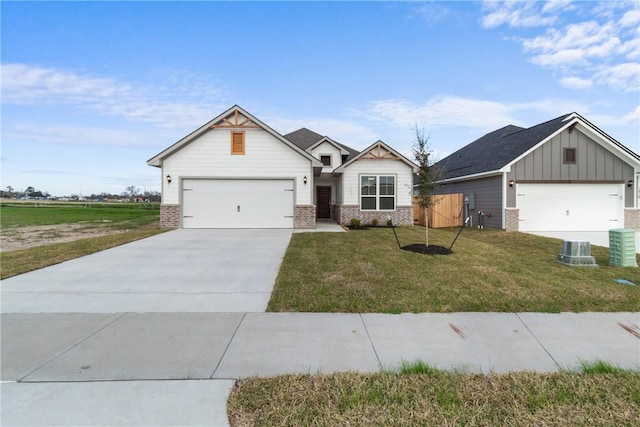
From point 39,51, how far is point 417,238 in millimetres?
14975

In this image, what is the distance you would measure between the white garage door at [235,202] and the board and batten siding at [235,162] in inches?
13.9

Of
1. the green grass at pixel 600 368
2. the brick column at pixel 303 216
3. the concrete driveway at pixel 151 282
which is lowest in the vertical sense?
the green grass at pixel 600 368

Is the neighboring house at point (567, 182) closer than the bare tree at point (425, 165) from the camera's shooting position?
No

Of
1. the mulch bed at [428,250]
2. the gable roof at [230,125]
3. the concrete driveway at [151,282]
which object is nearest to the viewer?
the concrete driveway at [151,282]

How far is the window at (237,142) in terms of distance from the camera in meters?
15.9

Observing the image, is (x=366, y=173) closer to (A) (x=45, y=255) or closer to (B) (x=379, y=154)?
(B) (x=379, y=154)

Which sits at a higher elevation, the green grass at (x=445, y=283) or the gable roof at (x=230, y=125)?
the gable roof at (x=230, y=125)

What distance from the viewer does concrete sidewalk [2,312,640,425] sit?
8.66 feet

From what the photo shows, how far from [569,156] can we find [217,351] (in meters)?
18.9

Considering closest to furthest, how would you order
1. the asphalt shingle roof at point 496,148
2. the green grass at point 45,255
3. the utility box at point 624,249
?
the green grass at point 45,255 < the utility box at point 624,249 < the asphalt shingle roof at point 496,148

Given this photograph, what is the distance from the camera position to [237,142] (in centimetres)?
1590

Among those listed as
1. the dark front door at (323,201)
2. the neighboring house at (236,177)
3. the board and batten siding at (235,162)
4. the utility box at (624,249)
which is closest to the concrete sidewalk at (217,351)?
the utility box at (624,249)

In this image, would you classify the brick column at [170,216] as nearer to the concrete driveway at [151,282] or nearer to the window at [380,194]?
the concrete driveway at [151,282]

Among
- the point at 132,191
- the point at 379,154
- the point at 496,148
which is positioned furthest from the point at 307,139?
the point at 132,191
